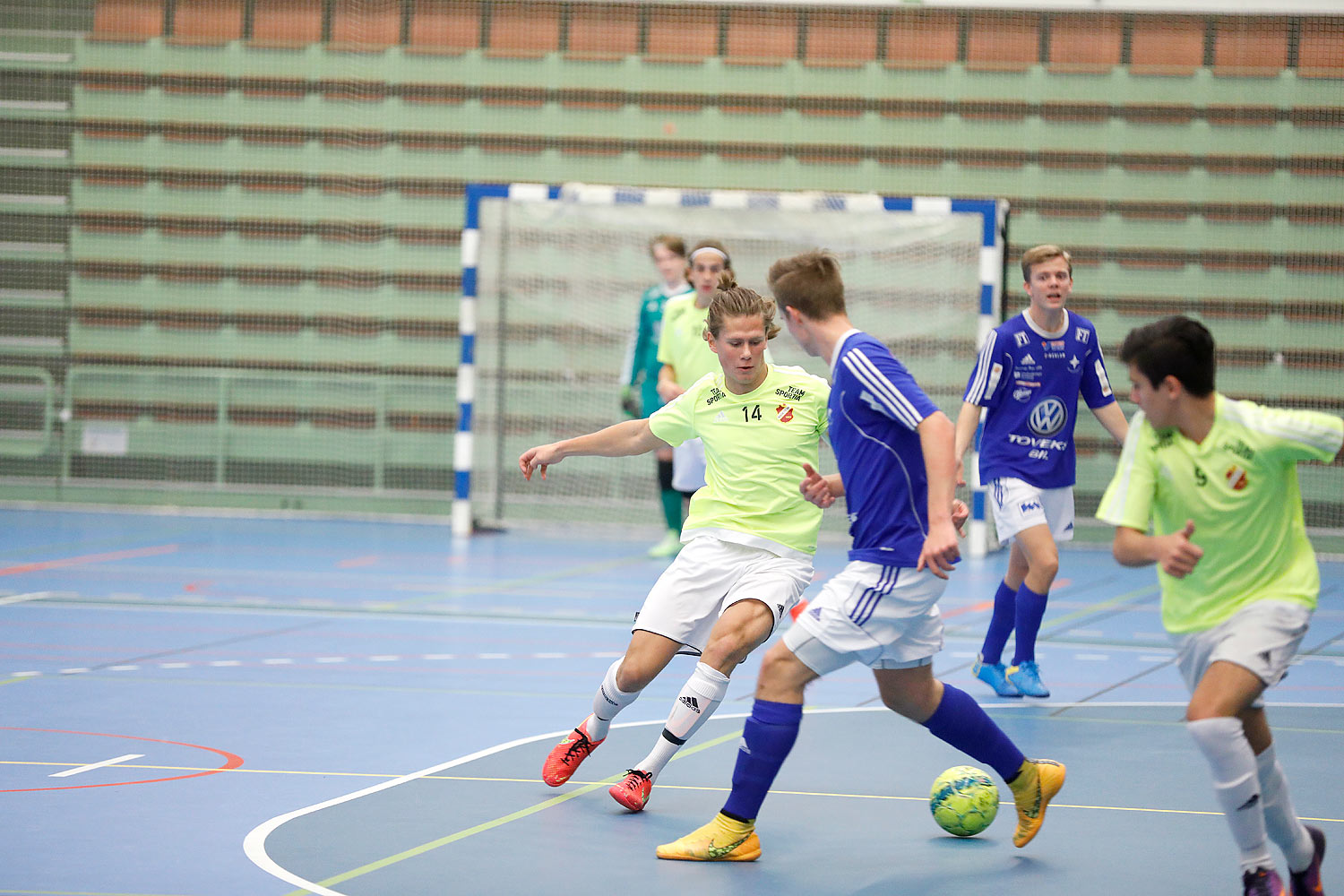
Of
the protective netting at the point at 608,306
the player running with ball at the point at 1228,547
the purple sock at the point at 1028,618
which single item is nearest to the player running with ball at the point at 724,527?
the player running with ball at the point at 1228,547

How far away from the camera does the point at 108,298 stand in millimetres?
16094

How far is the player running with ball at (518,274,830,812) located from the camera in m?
4.75

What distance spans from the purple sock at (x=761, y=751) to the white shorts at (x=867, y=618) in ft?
0.49

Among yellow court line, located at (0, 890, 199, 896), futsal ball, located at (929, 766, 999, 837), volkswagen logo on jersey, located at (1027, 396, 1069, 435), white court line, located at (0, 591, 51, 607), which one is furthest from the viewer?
white court line, located at (0, 591, 51, 607)

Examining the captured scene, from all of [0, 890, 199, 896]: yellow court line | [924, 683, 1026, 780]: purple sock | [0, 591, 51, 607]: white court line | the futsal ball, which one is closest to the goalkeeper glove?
[0, 591, 51, 607]: white court line

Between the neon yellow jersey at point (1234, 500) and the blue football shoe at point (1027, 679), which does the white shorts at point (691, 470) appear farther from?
the neon yellow jersey at point (1234, 500)

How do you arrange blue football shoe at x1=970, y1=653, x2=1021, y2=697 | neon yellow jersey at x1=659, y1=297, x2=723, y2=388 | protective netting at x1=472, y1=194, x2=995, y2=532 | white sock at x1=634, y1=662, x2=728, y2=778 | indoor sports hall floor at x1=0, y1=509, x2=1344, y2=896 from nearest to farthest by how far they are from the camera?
1. indoor sports hall floor at x1=0, y1=509, x2=1344, y2=896
2. white sock at x1=634, y1=662, x2=728, y2=778
3. blue football shoe at x1=970, y1=653, x2=1021, y2=697
4. neon yellow jersey at x1=659, y1=297, x2=723, y2=388
5. protective netting at x1=472, y1=194, x2=995, y2=532

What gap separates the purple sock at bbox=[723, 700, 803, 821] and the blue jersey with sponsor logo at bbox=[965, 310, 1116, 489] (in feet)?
9.05

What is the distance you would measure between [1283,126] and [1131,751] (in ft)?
34.7

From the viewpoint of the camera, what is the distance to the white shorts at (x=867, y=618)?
4066 mm

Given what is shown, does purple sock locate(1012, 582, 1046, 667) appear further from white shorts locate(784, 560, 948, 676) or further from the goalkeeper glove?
the goalkeeper glove

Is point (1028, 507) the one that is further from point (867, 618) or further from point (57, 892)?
point (57, 892)

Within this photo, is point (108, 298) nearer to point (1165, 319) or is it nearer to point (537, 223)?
point (537, 223)

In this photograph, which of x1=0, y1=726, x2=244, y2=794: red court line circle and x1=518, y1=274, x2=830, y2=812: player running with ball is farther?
x1=0, y1=726, x2=244, y2=794: red court line circle
